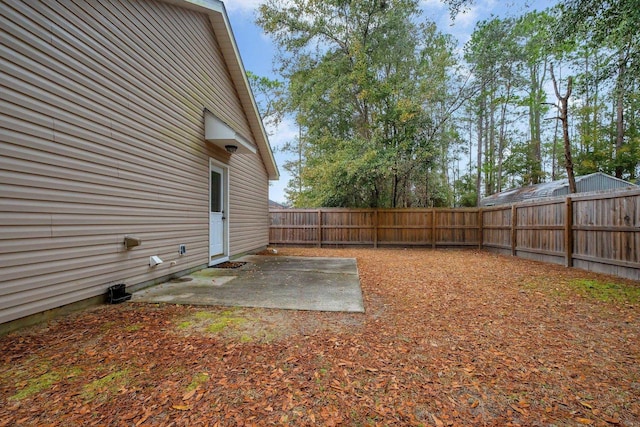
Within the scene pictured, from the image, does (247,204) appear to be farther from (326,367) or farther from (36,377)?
(326,367)

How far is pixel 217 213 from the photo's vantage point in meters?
6.52

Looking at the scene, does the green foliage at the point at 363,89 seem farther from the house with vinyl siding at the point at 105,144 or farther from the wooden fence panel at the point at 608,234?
the house with vinyl siding at the point at 105,144

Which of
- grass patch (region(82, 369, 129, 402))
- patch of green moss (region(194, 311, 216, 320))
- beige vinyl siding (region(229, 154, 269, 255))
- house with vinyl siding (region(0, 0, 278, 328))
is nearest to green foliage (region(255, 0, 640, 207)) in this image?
beige vinyl siding (region(229, 154, 269, 255))

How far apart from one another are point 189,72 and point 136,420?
5610 millimetres

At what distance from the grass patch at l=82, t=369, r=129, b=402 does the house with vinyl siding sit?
4.94ft

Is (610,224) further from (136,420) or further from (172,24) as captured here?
(172,24)

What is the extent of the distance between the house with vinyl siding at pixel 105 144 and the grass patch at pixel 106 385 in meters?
1.50

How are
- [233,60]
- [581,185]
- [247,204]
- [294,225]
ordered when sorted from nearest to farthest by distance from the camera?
[233,60]
[247,204]
[294,225]
[581,185]

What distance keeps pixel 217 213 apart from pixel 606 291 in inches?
290

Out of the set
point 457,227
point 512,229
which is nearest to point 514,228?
point 512,229

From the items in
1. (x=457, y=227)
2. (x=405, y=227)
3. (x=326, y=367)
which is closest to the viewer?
(x=326, y=367)

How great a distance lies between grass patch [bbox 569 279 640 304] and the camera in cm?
394

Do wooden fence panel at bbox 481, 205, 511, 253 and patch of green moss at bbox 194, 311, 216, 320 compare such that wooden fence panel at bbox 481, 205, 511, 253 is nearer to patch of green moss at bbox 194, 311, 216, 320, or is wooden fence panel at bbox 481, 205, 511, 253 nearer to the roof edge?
the roof edge

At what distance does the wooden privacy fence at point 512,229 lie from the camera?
534 cm
